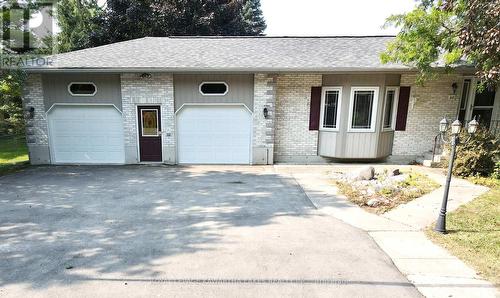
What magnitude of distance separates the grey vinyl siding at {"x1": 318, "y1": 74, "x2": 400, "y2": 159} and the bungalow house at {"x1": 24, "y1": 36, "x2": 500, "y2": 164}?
34 mm

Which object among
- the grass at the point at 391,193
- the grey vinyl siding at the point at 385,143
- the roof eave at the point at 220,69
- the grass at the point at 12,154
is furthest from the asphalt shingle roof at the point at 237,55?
the grass at the point at 391,193

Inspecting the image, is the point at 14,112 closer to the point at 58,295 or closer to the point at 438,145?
the point at 58,295

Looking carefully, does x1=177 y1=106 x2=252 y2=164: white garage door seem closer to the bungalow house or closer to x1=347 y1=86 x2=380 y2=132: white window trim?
the bungalow house

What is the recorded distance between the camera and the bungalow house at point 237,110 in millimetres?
9922

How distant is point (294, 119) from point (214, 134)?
9.52 feet

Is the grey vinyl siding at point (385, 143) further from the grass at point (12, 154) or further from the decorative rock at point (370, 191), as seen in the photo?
the grass at point (12, 154)

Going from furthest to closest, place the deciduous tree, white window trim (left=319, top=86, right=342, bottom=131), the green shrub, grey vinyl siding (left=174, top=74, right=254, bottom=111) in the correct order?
white window trim (left=319, top=86, right=342, bottom=131) → grey vinyl siding (left=174, top=74, right=254, bottom=111) → the green shrub → the deciduous tree

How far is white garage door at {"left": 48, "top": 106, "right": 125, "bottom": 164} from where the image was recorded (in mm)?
10172

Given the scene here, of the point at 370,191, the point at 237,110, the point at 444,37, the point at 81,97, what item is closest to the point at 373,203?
the point at 370,191

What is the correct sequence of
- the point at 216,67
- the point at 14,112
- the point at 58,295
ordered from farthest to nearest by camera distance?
1. the point at 14,112
2. the point at 216,67
3. the point at 58,295

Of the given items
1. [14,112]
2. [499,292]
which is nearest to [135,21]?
[14,112]

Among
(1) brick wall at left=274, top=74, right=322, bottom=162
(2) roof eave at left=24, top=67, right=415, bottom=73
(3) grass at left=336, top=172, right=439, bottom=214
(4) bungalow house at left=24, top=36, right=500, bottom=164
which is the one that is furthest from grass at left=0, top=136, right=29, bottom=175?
(3) grass at left=336, top=172, right=439, bottom=214

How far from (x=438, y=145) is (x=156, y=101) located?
9971 mm

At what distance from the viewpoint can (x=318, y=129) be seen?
10.5m
